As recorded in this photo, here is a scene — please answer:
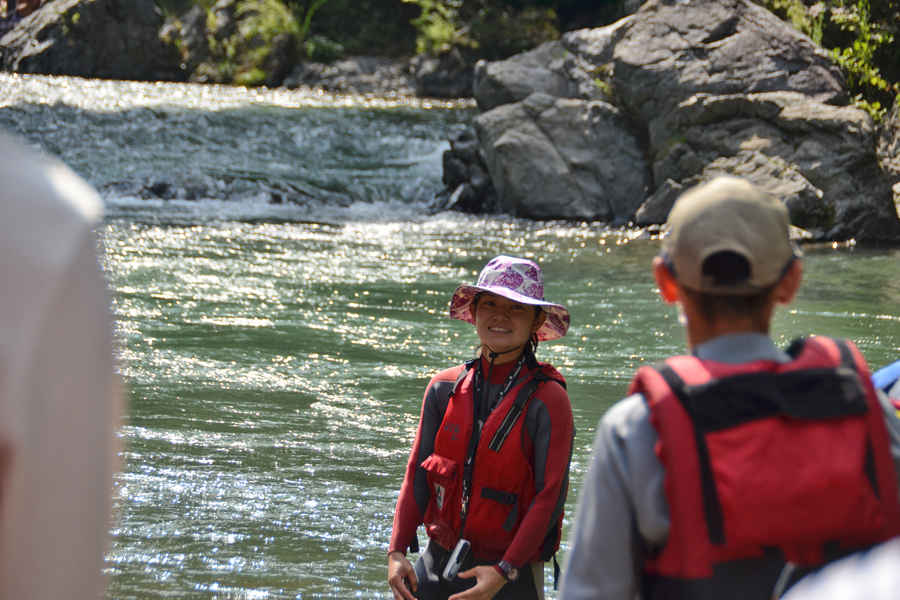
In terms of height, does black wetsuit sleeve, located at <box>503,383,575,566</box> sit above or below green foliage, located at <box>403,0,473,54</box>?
below

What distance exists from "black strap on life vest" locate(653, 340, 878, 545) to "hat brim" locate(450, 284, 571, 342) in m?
1.26

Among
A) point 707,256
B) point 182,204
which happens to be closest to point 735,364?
point 707,256

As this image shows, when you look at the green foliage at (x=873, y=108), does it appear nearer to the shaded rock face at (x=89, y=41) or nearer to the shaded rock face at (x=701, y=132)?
the shaded rock face at (x=701, y=132)

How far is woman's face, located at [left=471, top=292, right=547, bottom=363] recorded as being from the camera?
2592 millimetres

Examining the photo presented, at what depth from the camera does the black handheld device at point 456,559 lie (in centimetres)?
233

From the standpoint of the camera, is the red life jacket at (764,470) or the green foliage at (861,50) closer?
the red life jacket at (764,470)

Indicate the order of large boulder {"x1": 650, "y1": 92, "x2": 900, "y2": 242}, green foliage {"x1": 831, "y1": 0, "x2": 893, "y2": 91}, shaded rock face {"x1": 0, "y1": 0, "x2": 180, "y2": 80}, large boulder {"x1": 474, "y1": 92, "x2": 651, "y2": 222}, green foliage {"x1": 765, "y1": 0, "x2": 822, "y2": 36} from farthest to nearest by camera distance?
shaded rock face {"x1": 0, "y1": 0, "x2": 180, "y2": 80}, green foliage {"x1": 765, "y1": 0, "x2": 822, "y2": 36}, green foliage {"x1": 831, "y1": 0, "x2": 893, "y2": 91}, large boulder {"x1": 474, "y1": 92, "x2": 651, "y2": 222}, large boulder {"x1": 650, "y1": 92, "x2": 900, "y2": 242}

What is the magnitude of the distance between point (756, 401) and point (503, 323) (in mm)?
1378

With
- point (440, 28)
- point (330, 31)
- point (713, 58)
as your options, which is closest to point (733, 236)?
point (713, 58)

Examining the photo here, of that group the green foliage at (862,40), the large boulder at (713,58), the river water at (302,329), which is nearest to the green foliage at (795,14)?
the green foliage at (862,40)

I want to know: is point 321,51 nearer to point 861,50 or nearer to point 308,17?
point 308,17

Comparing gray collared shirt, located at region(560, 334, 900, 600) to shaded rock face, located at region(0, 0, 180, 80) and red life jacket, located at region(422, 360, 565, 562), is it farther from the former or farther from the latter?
shaded rock face, located at region(0, 0, 180, 80)

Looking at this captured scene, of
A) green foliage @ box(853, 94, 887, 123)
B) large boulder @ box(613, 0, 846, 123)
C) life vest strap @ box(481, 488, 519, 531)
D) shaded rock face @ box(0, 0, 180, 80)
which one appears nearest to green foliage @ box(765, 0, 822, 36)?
large boulder @ box(613, 0, 846, 123)

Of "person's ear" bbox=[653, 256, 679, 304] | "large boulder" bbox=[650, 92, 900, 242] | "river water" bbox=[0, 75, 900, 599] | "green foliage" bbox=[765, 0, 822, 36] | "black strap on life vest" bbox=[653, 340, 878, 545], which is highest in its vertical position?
"green foliage" bbox=[765, 0, 822, 36]
